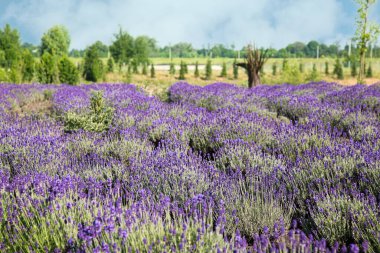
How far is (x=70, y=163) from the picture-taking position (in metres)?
3.75

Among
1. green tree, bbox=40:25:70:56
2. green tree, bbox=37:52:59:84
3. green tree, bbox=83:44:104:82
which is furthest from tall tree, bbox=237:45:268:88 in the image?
green tree, bbox=40:25:70:56

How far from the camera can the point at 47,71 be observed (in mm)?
20312

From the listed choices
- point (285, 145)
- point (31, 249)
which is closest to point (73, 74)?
point (285, 145)

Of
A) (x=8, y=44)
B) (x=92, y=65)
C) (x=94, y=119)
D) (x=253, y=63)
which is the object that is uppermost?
(x=8, y=44)

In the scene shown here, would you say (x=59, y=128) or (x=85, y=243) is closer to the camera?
(x=85, y=243)

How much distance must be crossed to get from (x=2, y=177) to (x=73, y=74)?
61.1 feet

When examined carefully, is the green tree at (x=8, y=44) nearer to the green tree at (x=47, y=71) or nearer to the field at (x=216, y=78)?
the field at (x=216, y=78)

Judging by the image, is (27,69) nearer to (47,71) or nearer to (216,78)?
(47,71)

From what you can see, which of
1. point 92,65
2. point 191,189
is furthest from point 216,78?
point 191,189

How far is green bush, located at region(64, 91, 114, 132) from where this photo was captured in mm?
5527

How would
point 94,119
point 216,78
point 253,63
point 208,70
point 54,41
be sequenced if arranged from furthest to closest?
point 54,41 < point 216,78 < point 208,70 < point 253,63 < point 94,119

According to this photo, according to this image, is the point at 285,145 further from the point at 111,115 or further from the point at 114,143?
the point at 111,115

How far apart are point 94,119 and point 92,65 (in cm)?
2217

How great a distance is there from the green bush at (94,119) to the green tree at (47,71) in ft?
50.4
